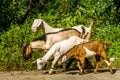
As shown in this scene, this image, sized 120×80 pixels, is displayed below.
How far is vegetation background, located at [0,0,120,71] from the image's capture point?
42.4 ft

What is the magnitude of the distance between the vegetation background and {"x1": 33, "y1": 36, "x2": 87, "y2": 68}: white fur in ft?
10.4

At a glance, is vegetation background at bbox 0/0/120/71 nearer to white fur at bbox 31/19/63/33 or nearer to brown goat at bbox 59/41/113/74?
white fur at bbox 31/19/63/33

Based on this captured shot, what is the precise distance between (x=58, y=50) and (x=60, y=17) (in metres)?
5.51

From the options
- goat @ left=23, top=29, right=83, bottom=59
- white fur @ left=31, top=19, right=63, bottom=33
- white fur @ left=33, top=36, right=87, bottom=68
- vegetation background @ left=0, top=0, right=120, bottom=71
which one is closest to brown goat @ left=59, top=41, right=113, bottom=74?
white fur @ left=33, top=36, right=87, bottom=68

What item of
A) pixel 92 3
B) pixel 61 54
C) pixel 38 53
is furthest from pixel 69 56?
pixel 92 3

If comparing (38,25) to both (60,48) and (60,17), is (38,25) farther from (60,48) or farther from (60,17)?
(60,17)

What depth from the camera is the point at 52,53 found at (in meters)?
9.23

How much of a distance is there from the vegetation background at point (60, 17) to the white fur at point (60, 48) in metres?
3.17

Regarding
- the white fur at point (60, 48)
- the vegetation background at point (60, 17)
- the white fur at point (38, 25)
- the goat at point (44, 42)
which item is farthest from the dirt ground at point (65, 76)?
the vegetation background at point (60, 17)

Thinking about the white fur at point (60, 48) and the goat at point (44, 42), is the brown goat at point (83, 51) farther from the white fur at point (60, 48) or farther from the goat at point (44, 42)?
the goat at point (44, 42)

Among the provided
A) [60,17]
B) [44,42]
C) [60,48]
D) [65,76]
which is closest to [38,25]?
[44,42]

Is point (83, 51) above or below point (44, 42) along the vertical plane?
below

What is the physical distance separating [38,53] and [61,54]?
2225 millimetres

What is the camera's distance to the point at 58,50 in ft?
30.6
